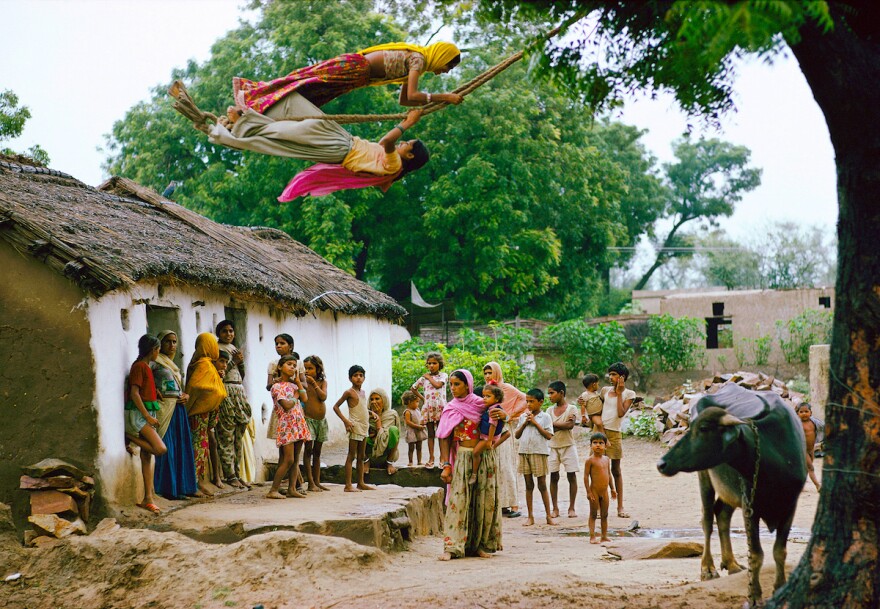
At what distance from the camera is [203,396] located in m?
9.50

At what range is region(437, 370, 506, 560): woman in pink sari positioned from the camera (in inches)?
324

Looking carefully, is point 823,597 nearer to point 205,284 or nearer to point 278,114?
point 278,114

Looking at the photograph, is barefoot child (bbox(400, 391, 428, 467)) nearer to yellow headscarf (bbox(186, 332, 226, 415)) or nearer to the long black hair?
yellow headscarf (bbox(186, 332, 226, 415))

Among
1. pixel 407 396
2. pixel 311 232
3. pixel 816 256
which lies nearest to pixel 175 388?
pixel 407 396

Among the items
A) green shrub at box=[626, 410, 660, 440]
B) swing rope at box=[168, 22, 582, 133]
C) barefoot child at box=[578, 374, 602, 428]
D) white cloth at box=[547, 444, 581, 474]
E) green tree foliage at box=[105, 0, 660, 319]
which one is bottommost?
green shrub at box=[626, 410, 660, 440]

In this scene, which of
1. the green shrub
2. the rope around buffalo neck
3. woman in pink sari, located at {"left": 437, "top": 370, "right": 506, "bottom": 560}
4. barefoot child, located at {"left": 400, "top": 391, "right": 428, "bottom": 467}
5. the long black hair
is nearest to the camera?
the rope around buffalo neck

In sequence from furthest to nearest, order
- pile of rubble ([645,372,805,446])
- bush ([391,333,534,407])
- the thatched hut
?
bush ([391,333,534,407]) → pile of rubble ([645,372,805,446]) → the thatched hut

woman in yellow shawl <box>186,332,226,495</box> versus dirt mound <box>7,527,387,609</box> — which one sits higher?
woman in yellow shawl <box>186,332,226,495</box>

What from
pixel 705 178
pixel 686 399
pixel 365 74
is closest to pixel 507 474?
pixel 365 74

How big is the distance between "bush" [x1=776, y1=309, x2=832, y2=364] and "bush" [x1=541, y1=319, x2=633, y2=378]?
397 cm

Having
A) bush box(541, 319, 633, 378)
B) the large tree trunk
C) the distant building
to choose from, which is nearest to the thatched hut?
the large tree trunk

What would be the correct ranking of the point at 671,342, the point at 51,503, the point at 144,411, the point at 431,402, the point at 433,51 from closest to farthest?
the point at 433,51 < the point at 51,503 < the point at 144,411 < the point at 431,402 < the point at 671,342

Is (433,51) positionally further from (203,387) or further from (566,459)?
(566,459)

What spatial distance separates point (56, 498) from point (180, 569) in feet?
4.81
